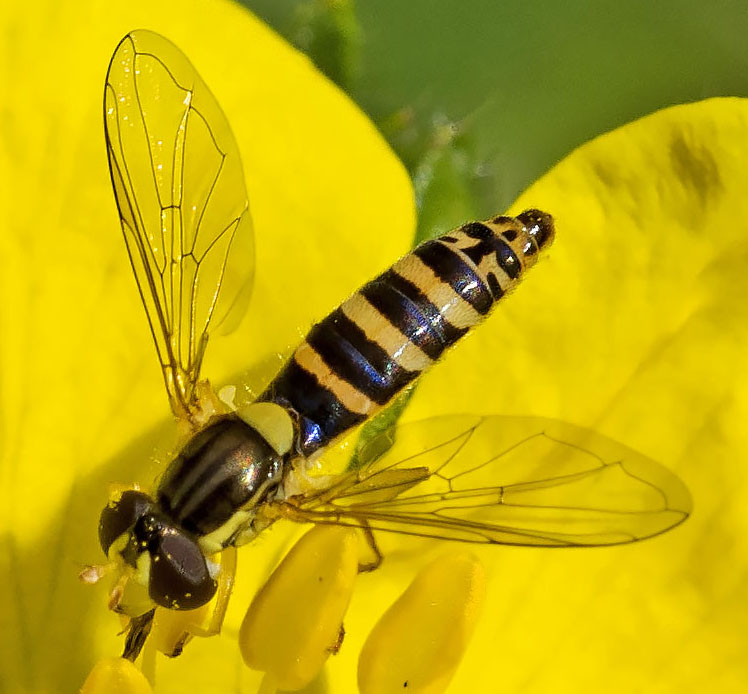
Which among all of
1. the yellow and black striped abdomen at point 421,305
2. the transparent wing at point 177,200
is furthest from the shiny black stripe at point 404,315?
the transparent wing at point 177,200

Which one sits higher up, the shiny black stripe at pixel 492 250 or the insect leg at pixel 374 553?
the shiny black stripe at pixel 492 250

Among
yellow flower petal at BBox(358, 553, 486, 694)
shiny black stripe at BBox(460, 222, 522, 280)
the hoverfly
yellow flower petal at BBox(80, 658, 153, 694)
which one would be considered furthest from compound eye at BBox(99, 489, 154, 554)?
shiny black stripe at BBox(460, 222, 522, 280)

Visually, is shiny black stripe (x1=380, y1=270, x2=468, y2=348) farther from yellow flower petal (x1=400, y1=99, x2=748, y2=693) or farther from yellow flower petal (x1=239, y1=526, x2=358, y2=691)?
yellow flower petal (x1=239, y1=526, x2=358, y2=691)

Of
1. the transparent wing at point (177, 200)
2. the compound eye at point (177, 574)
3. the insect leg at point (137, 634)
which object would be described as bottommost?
the insect leg at point (137, 634)

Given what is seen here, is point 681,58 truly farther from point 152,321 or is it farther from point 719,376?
point 152,321

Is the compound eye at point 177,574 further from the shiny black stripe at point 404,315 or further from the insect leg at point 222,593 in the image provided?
the shiny black stripe at point 404,315

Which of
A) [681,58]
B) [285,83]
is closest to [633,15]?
[681,58]
